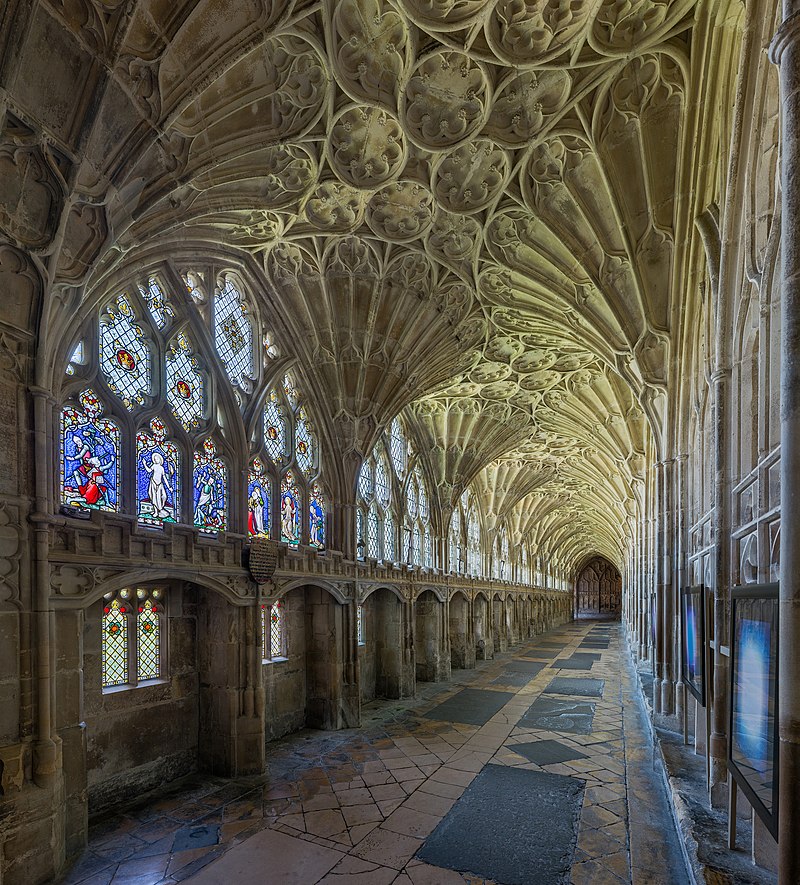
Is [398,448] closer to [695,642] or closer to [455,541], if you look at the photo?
[455,541]

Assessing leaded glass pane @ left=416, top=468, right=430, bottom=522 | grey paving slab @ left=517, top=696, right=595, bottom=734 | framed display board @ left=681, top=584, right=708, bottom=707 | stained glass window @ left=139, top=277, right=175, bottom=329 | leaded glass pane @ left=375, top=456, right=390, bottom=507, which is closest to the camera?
framed display board @ left=681, top=584, right=708, bottom=707

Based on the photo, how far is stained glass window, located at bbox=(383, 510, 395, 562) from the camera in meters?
15.3

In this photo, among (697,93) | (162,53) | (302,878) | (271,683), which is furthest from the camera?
(271,683)

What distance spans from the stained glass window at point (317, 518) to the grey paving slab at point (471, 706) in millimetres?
4473

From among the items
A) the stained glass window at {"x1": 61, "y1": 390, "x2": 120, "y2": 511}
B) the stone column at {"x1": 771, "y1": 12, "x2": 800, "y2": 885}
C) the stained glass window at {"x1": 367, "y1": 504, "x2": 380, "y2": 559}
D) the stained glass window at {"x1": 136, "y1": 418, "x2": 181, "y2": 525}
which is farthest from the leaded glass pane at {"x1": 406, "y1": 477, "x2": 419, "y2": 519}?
the stone column at {"x1": 771, "y1": 12, "x2": 800, "y2": 885}

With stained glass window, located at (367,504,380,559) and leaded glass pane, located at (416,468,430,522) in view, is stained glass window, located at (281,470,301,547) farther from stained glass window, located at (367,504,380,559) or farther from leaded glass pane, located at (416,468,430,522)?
leaded glass pane, located at (416,468,430,522)

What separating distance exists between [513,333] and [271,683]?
8585 mm

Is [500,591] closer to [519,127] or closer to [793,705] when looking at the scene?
[519,127]

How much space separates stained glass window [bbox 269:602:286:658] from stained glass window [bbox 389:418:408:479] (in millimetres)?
6281

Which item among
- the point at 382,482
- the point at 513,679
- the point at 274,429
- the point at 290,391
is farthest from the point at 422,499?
the point at 274,429

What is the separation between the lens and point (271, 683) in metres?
10.5

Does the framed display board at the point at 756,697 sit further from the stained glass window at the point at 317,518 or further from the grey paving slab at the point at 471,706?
the grey paving slab at the point at 471,706

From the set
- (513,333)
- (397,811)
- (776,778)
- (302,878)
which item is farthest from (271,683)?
(776,778)

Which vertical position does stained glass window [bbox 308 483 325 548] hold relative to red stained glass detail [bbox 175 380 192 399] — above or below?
below
